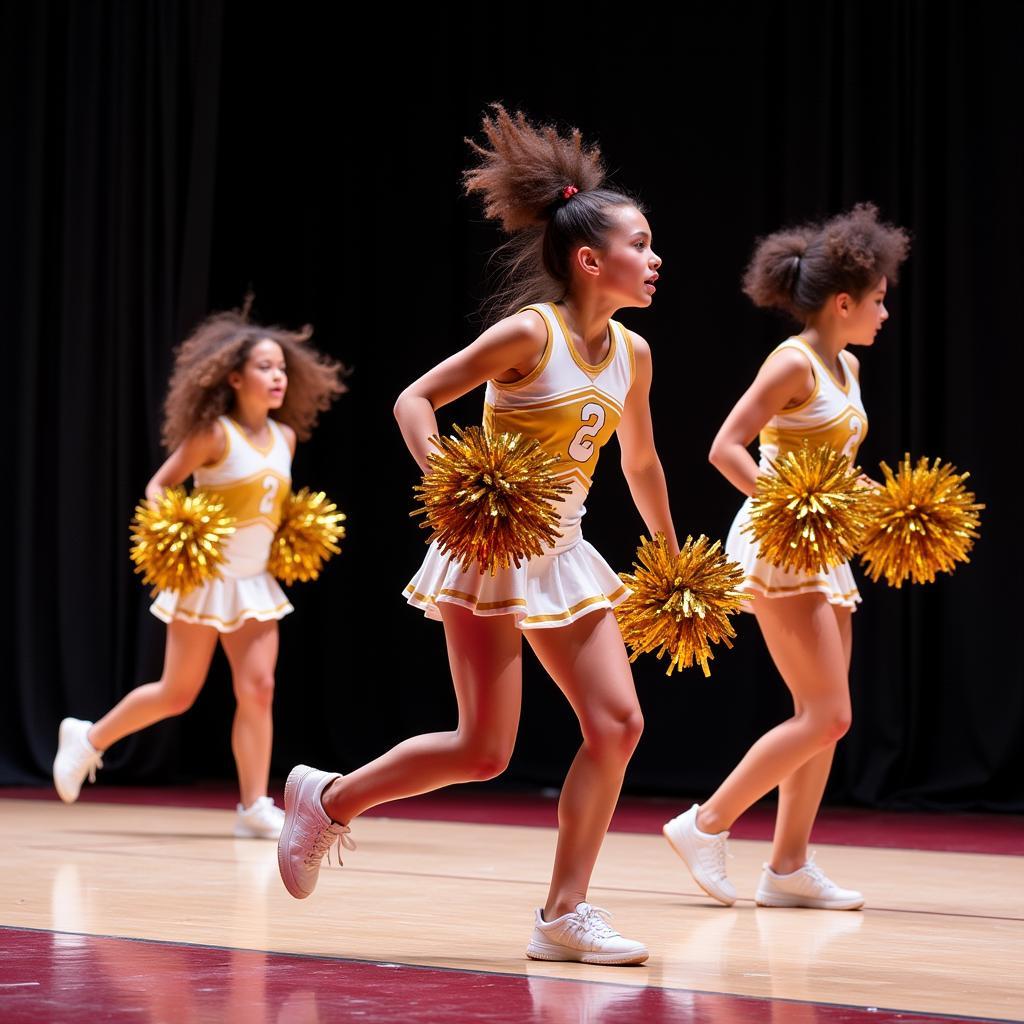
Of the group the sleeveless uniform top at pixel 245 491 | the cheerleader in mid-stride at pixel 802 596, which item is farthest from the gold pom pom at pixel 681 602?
the sleeveless uniform top at pixel 245 491

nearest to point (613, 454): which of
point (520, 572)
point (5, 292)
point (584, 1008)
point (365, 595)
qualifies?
point (365, 595)

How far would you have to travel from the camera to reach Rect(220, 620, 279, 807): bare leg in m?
5.93

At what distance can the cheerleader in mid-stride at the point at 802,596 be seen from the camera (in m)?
4.04

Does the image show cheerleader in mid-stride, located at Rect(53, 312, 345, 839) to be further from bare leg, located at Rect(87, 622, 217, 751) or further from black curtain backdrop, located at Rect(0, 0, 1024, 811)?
black curtain backdrop, located at Rect(0, 0, 1024, 811)

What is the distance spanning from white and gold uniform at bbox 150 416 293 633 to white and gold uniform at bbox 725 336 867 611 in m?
2.21

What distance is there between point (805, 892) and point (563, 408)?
4.99ft

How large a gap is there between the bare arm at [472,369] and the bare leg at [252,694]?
2945 mm

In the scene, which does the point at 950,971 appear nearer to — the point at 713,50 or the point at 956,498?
the point at 956,498

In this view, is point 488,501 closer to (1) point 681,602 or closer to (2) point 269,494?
(1) point 681,602

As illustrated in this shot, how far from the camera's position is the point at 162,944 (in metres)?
3.17

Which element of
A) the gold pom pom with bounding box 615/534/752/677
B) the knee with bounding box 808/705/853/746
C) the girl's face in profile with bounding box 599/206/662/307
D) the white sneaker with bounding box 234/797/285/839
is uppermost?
the girl's face in profile with bounding box 599/206/662/307

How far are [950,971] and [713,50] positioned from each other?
5400 millimetres

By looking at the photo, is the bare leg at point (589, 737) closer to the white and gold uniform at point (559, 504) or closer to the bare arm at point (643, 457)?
the white and gold uniform at point (559, 504)

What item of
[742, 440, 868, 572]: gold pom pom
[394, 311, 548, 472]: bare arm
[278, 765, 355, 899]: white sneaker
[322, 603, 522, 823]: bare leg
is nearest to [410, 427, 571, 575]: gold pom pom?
[394, 311, 548, 472]: bare arm
